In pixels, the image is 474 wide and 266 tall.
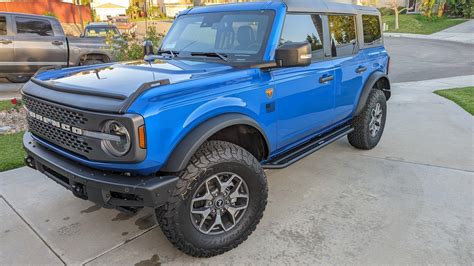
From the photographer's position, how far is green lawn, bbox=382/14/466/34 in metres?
29.1

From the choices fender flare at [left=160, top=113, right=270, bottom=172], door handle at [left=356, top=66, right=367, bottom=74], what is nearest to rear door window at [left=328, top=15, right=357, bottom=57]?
door handle at [left=356, top=66, right=367, bottom=74]

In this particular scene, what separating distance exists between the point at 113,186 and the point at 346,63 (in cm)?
300

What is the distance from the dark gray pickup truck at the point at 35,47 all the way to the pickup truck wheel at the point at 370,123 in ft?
22.5

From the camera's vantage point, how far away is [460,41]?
2272 centimetres

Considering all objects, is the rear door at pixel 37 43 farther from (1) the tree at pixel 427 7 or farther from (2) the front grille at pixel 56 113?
(1) the tree at pixel 427 7

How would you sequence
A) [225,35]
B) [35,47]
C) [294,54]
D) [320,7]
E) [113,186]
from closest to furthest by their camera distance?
[113,186]
[294,54]
[225,35]
[320,7]
[35,47]

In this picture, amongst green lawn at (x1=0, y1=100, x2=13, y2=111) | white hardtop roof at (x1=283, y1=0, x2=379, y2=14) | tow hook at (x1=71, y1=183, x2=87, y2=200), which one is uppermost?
white hardtop roof at (x1=283, y1=0, x2=379, y2=14)

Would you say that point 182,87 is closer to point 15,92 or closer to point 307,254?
point 307,254

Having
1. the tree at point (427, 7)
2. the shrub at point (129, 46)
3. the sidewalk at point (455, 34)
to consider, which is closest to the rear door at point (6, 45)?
the shrub at point (129, 46)

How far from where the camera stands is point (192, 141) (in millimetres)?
2504

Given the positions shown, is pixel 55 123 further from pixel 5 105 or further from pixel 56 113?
pixel 5 105

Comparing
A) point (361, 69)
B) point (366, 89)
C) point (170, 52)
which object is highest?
point (170, 52)

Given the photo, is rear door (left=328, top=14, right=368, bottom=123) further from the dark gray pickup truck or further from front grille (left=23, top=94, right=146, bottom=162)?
the dark gray pickup truck

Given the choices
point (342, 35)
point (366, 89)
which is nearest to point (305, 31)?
point (342, 35)
